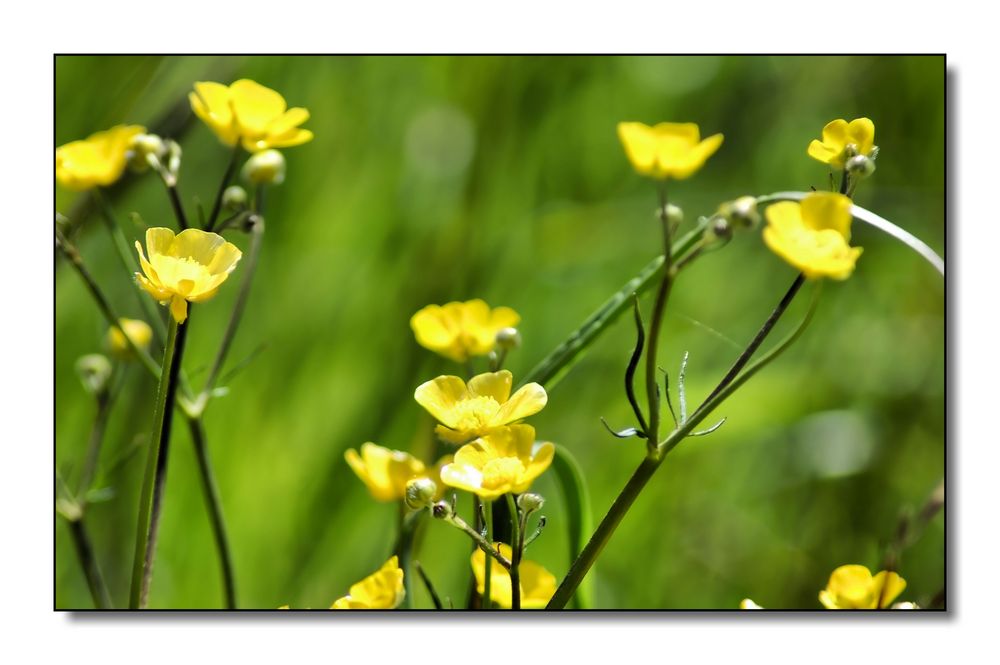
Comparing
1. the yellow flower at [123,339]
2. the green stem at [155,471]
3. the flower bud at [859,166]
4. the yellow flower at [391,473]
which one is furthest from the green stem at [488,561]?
the yellow flower at [123,339]

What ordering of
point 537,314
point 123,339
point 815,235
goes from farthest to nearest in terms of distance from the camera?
point 537,314 < point 123,339 < point 815,235

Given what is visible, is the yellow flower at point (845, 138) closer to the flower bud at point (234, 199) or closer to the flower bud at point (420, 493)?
the flower bud at point (420, 493)

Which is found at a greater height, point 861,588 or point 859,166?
point 859,166

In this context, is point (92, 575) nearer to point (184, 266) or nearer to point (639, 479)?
point (184, 266)

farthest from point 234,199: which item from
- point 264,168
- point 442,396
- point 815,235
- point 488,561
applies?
point 815,235
